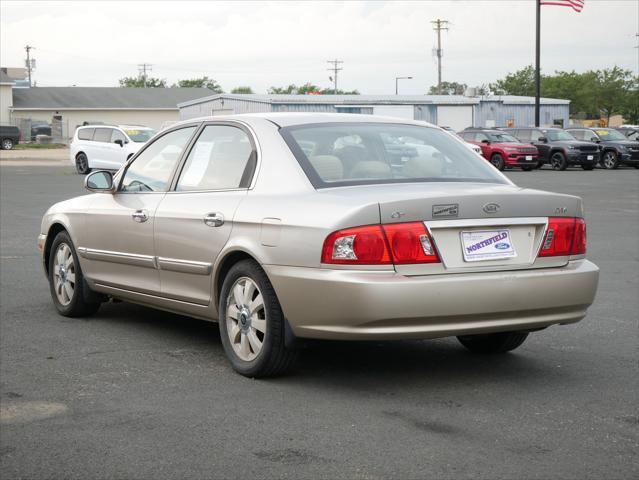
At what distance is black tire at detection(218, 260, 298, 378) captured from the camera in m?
5.80

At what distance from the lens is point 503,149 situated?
39.8 meters

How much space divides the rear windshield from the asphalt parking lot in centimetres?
115

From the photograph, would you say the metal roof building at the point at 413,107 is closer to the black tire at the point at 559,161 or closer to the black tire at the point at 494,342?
the black tire at the point at 559,161

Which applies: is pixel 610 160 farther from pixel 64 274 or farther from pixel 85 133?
pixel 64 274

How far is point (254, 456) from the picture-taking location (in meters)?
4.51

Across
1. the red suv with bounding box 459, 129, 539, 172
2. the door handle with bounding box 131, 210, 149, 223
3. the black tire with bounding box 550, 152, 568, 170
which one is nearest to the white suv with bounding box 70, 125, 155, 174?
the red suv with bounding box 459, 129, 539, 172

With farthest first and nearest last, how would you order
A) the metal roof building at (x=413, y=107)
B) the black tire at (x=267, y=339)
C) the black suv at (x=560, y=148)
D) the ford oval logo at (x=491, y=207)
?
1. the metal roof building at (x=413, y=107)
2. the black suv at (x=560, y=148)
3. the black tire at (x=267, y=339)
4. the ford oval logo at (x=491, y=207)

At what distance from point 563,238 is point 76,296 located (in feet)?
12.8

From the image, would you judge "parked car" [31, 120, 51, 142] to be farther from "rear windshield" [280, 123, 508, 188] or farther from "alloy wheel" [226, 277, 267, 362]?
"alloy wheel" [226, 277, 267, 362]

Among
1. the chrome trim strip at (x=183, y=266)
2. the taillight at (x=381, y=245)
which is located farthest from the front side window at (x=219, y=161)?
the taillight at (x=381, y=245)

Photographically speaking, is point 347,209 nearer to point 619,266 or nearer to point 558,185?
point 619,266

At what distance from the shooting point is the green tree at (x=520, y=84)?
12126 centimetres

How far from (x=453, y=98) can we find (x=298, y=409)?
208 ft

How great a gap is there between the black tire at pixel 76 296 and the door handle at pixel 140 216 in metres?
1.02
